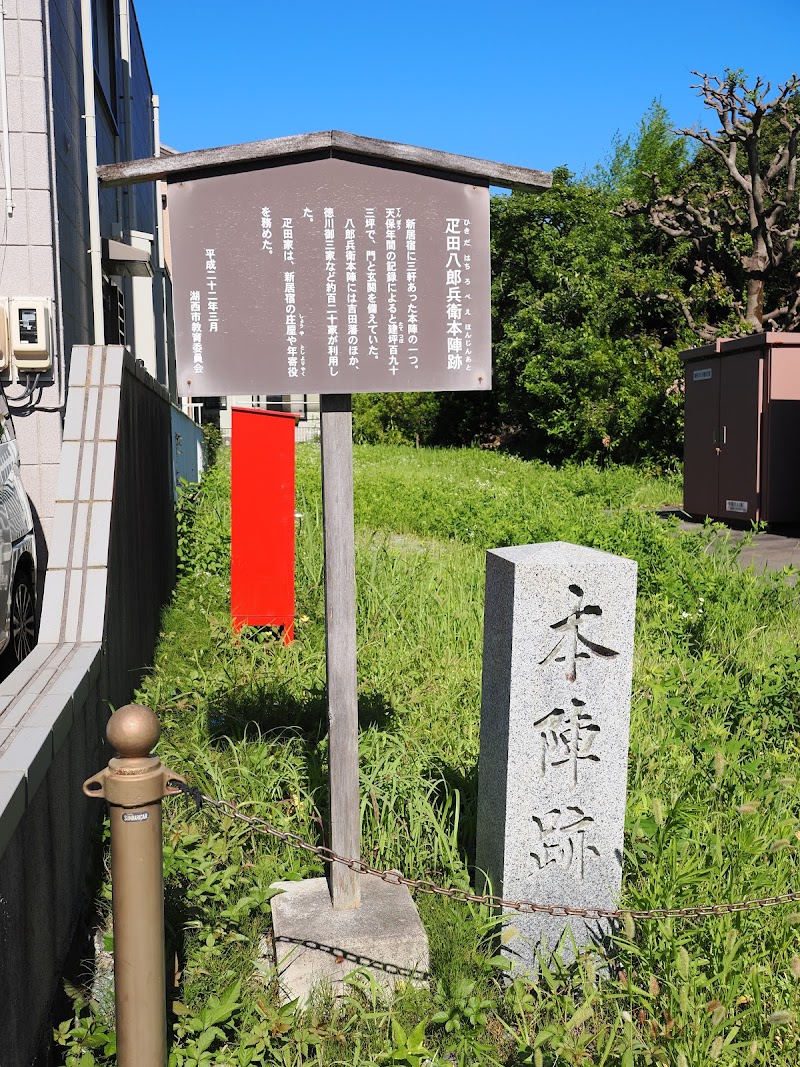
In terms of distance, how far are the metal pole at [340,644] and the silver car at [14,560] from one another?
235cm

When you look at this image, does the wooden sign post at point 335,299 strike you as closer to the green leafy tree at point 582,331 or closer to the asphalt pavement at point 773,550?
the asphalt pavement at point 773,550

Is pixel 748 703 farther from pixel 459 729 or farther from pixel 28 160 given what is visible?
pixel 28 160

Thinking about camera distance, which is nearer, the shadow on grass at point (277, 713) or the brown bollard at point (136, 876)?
the brown bollard at point (136, 876)

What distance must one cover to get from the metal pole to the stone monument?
486 millimetres

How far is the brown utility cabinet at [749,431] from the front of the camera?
41.4ft

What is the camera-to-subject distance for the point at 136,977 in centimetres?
212

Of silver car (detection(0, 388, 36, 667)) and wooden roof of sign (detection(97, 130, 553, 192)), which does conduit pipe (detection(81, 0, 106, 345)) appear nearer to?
silver car (detection(0, 388, 36, 667))

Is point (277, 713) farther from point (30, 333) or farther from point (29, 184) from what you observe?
point (29, 184)

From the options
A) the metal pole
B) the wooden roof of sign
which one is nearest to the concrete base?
the metal pole

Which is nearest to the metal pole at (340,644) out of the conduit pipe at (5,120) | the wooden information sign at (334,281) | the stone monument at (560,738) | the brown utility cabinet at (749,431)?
the wooden information sign at (334,281)

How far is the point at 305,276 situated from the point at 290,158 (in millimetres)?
380

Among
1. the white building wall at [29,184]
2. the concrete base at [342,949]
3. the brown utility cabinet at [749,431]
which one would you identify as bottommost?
the concrete base at [342,949]

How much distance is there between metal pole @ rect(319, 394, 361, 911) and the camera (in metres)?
3.23

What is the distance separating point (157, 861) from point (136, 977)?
0.84ft
